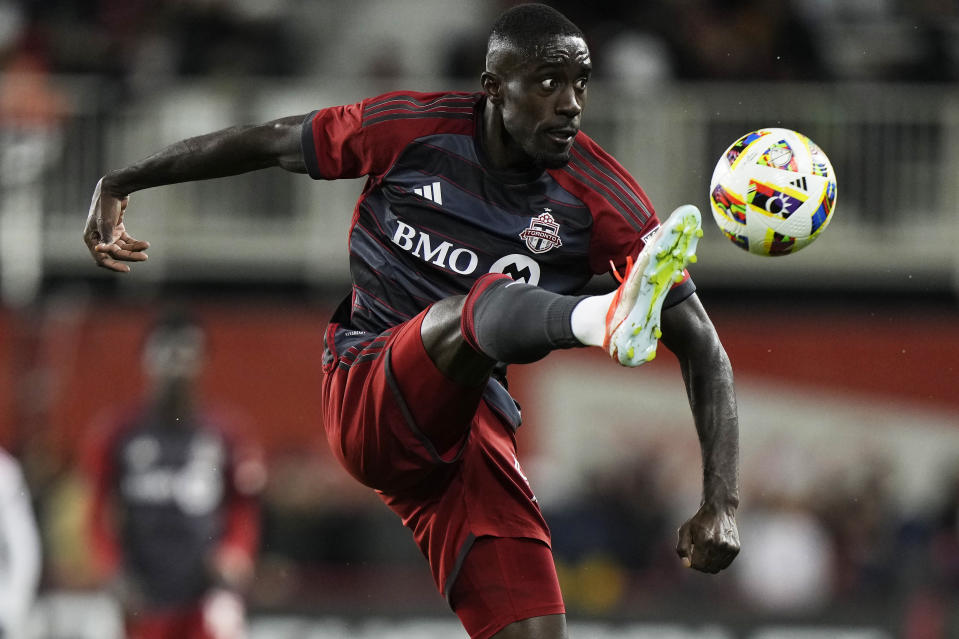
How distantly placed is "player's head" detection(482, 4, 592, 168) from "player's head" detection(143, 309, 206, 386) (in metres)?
4.74

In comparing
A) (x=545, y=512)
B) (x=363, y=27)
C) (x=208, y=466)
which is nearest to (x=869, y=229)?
(x=545, y=512)

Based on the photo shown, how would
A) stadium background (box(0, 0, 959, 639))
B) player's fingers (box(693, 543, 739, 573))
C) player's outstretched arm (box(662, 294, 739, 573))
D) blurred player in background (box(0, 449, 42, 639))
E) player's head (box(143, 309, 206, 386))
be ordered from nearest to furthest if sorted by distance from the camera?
player's fingers (box(693, 543, 739, 573)), player's outstretched arm (box(662, 294, 739, 573)), blurred player in background (box(0, 449, 42, 639)), player's head (box(143, 309, 206, 386)), stadium background (box(0, 0, 959, 639))

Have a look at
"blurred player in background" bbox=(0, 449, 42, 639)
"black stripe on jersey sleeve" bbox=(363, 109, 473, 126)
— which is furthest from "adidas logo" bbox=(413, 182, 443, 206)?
"blurred player in background" bbox=(0, 449, 42, 639)

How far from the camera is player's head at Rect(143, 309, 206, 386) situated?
31.0 ft

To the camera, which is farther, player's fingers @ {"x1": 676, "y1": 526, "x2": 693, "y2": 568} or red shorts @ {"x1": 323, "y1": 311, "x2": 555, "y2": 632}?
red shorts @ {"x1": 323, "y1": 311, "x2": 555, "y2": 632}

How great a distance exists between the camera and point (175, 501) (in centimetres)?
948

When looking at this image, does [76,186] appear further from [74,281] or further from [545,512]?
[545,512]

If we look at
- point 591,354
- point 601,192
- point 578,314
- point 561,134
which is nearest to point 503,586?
point 578,314

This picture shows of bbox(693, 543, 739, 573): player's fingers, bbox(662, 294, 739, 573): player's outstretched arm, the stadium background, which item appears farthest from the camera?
the stadium background

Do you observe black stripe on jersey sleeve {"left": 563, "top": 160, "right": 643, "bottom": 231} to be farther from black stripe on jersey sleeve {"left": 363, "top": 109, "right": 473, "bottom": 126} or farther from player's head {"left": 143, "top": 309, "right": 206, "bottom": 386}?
player's head {"left": 143, "top": 309, "right": 206, "bottom": 386}

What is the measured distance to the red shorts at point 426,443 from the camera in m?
4.95

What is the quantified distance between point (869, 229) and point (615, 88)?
94.1 inches

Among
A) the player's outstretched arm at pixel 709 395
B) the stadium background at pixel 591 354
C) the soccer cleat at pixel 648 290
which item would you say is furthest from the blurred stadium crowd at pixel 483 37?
the soccer cleat at pixel 648 290

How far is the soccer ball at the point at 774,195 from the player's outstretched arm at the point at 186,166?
4.58 ft
